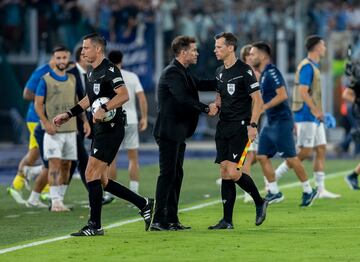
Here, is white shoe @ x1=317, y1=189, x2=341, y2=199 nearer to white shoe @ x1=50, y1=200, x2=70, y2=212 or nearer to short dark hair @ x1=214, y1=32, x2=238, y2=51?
white shoe @ x1=50, y1=200, x2=70, y2=212

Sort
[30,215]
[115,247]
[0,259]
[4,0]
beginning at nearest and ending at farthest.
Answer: [0,259] < [115,247] < [30,215] < [4,0]

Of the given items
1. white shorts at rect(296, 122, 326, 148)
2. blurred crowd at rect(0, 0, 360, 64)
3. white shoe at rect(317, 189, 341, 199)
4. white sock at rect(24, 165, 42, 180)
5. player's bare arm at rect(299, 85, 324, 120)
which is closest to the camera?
player's bare arm at rect(299, 85, 324, 120)

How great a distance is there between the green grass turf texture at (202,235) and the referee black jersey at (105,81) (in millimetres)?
1523

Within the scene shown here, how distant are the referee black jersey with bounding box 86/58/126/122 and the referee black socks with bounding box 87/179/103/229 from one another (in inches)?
29.2

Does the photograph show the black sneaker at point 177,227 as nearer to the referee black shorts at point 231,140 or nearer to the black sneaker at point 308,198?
the referee black shorts at point 231,140

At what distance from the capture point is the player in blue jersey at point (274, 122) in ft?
58.1

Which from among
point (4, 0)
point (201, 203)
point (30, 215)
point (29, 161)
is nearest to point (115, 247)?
point (30, 215)

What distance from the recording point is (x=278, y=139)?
17.9 metres

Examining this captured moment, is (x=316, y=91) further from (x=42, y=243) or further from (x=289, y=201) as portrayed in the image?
(x=42, y=243)

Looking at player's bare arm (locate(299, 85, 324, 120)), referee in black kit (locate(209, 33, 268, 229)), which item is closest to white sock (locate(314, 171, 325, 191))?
player's bare arm (locate(299, 85, 324, 120))

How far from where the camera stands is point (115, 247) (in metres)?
12.8

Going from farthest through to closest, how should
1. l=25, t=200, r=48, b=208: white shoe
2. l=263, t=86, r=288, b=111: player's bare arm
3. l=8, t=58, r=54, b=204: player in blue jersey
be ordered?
l=8, t=58, r=54, b=204: player in blue jersey, l=25, t=200, r=48, b=208: white shoe, l=263, t=86, r=288, b=111: player's bare arm

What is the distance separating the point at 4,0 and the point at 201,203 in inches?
705

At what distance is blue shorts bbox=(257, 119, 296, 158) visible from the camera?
58.7 ft
